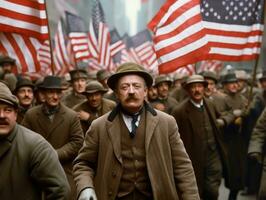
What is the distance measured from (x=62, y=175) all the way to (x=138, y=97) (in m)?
1.02

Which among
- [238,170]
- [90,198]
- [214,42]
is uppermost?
[214,42]

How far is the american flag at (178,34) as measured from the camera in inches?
336

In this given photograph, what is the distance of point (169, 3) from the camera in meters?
8.58

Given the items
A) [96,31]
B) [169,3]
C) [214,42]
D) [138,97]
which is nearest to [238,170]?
[214,42]

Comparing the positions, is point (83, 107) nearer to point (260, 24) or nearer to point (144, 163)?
point (260, 24)

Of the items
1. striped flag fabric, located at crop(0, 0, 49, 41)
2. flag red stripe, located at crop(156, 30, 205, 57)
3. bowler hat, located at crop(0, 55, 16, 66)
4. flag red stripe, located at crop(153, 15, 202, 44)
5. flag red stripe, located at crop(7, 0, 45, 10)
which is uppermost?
flag red stripe, located at crop(7, 0, 45, 10)

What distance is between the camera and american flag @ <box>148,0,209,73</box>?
8.52 metres

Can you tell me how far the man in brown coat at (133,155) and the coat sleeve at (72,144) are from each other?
2.21 meters

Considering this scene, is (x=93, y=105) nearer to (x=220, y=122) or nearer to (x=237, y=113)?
(x=220, y=122)

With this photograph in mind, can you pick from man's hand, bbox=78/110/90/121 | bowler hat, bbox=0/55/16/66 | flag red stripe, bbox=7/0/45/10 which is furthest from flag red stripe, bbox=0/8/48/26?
bowler hat, bbox=0/55/16/66

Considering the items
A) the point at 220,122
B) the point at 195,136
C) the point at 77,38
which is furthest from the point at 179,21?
the point at 77,38

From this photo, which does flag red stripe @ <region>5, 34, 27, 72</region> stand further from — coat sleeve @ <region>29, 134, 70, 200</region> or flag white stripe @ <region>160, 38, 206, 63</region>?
coat sleeve @ <region>29, 134, 70, 200</region>

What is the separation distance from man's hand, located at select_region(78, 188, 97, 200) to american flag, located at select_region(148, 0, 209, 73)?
393cm

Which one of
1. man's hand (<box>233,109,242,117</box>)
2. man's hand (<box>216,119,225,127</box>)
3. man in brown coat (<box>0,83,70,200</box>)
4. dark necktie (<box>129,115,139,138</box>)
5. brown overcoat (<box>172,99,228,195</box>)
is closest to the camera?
man in brown coat (<box>0,83,70,200</box>)
